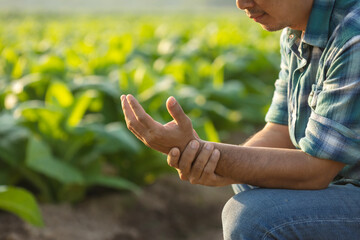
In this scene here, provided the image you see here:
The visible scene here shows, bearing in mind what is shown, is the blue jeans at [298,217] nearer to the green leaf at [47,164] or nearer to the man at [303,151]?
the man at [303,151]

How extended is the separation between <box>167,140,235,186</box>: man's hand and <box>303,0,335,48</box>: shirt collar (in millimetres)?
485

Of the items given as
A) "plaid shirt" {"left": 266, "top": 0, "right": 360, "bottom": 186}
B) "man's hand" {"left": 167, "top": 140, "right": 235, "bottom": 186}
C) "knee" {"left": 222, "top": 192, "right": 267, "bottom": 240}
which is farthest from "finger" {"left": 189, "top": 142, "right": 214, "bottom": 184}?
"plaid shirt" {"left": 266, "top": 0, "right": 360, "bottom": 186}

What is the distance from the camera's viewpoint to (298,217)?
1.81m

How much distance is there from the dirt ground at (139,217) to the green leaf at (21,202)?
35cm

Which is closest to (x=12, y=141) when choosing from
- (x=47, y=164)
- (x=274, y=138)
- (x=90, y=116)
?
(x=47, y=164)

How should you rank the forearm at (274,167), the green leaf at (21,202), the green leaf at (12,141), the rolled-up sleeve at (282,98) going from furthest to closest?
the green leaf at (12,141)
the green leaf at (21,202)
the rolled-up sleeve at (282,98)
the forearm at (274,167)

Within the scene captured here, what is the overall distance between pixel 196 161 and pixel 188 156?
3cm

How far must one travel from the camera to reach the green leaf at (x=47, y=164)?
302 centimetres

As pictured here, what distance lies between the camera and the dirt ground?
3215 mm

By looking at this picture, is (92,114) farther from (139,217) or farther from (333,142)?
(333,142)

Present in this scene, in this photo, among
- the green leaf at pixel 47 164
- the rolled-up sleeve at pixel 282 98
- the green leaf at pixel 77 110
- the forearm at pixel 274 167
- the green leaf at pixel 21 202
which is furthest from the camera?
the green leaf at pixel 77 110

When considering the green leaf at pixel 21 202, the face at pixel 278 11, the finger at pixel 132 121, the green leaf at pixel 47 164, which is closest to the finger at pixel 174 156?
the finger at pixel 132 121

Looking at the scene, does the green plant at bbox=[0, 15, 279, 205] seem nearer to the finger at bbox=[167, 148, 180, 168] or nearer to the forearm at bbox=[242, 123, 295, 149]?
the forearm at bbox=[242, 123, 295, 149]

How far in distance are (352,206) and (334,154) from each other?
20 cm
